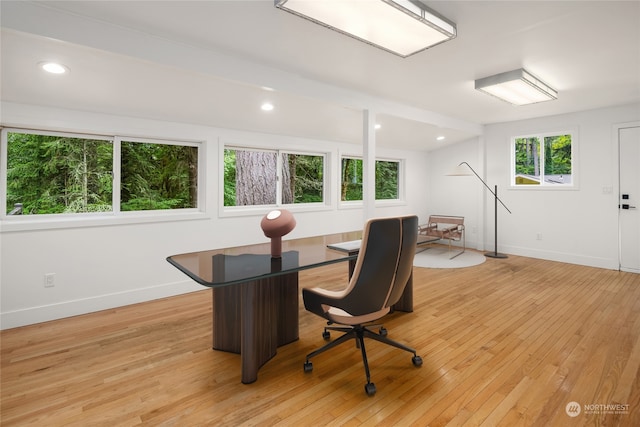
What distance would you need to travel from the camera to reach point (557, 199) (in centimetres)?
539

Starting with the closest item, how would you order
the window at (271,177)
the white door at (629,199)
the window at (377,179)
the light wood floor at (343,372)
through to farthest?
the light wood floor at (343,372)
the window at (271,177)
the white door at (629,199)
the window at (377,179)

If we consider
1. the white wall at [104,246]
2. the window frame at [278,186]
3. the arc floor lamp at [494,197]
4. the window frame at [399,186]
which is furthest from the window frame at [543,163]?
the white wall at [104,246]

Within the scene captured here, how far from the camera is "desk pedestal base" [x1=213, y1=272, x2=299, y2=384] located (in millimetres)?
2047

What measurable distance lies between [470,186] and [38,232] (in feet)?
→ 21.9

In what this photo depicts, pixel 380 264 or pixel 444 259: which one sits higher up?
pixel 380 264

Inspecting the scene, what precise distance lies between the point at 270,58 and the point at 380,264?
7.00 feet

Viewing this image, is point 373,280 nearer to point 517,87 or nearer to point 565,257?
point 517,87

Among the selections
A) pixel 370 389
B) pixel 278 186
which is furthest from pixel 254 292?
pixel 278 186

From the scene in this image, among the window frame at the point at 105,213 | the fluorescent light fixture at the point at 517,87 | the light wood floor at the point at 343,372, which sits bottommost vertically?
the light wood floor at the point at 343,372

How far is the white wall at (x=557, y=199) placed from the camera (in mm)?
4895

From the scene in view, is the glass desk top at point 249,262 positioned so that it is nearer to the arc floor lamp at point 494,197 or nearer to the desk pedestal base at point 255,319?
the desk pedestal base at point 255,319

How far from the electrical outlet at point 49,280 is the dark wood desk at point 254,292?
1.66 metres

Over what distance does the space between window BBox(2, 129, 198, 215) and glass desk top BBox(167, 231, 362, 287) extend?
1.84 m

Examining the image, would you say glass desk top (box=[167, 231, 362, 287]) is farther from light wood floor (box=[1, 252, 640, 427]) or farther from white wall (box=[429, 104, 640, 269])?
white wall (box=[429, 104, 640, 269])
